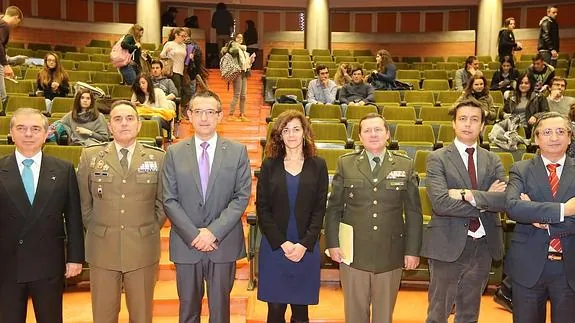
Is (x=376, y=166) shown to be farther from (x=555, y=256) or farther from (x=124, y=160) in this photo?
(x=124, y=160)

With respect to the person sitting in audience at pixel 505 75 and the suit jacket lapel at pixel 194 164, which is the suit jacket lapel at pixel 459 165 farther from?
the person sitting in audience at pixel 505 75

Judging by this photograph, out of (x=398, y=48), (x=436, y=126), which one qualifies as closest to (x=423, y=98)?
(x=436, y=126)

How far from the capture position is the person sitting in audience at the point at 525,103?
622 centimetres

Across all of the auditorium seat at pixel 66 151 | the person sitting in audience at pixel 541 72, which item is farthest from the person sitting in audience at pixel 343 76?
the auditorium seat at pixel 66 151

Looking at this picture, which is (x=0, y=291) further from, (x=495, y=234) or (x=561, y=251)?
(x=561, y=251)

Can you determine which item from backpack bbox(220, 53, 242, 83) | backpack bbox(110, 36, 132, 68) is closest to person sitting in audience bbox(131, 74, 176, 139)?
backpack bbox(110, 36, 132, 68)

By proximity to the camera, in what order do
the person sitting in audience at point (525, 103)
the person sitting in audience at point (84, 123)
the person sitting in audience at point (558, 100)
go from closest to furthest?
1. the person sitting in audience at point (84, 123)
2. the person sitting in audience at point (525, 103)
3. the person sitting in audience at point (558, 100)

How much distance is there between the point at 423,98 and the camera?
812 cm

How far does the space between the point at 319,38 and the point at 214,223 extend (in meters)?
10.9

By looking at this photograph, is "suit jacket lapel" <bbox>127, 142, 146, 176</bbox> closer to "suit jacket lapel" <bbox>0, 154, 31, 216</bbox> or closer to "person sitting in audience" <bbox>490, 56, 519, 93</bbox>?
"suit jacket lapel" <bbox>0, 154, 31, 216</bbox>

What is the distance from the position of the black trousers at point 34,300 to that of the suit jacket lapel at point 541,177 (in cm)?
221

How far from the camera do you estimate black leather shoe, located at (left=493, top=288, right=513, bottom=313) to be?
391 centimetres

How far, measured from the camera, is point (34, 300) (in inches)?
111

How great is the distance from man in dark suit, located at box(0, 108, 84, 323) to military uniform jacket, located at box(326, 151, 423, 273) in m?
1.25
